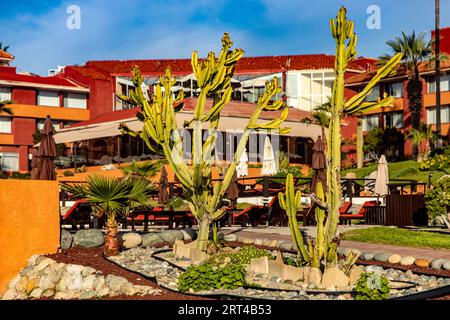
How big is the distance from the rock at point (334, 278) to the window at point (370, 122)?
4435 centimetres

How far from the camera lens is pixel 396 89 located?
53.9m

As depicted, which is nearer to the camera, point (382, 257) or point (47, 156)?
point (382, 257)

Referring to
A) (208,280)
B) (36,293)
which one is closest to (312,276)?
(208,280)

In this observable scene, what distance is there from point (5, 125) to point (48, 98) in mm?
4088

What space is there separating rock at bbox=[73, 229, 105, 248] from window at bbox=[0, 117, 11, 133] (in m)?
43.7

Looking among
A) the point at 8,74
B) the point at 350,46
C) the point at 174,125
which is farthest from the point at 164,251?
the point at 8,74

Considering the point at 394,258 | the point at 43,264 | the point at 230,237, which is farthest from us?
the point at 230,237

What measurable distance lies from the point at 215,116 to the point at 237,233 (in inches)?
151

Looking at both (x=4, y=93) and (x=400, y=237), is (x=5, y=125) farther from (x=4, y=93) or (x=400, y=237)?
(x=400, y=237)

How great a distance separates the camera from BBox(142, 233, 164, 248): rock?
1672cm

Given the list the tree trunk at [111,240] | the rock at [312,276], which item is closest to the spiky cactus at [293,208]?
the rock at [312,276]

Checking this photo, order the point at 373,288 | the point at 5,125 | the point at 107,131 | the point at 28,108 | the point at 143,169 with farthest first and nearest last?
the point at 28,108, the point at 5,125, the point at 107,131, the point at 143,169, the point at 373,288

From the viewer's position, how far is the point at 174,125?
15820 millimetres

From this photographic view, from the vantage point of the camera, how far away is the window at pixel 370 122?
55156mm
